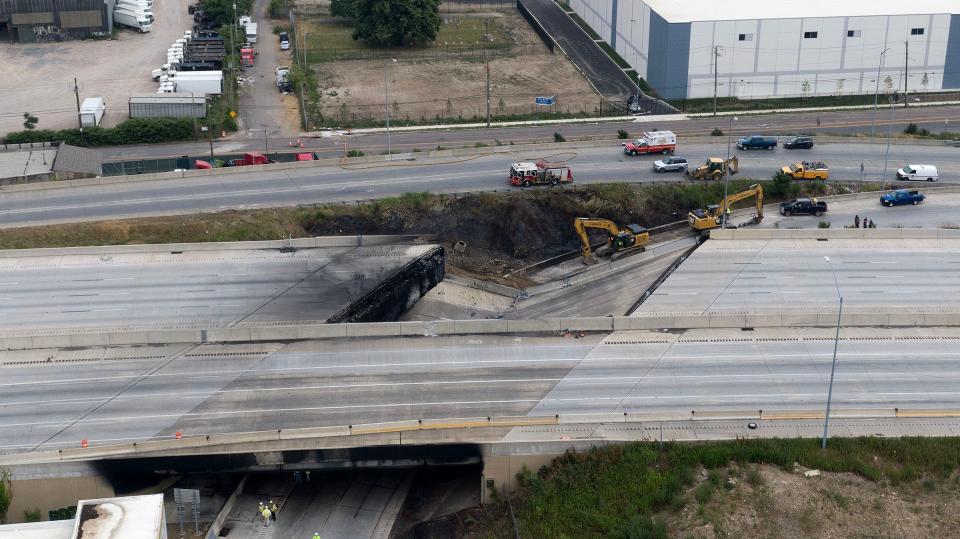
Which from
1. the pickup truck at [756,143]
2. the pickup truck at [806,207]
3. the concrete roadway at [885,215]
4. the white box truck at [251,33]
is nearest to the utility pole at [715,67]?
the pickup truck at [756,143]

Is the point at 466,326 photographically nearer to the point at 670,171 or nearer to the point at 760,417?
the point at 760,417

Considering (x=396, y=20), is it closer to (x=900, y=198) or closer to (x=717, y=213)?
(x=717, y=213)

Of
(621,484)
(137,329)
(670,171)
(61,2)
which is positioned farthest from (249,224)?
(61,2)

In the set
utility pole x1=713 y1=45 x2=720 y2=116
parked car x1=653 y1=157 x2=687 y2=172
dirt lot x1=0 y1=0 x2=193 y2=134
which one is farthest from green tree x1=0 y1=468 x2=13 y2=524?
utility pole x1=713 y1=45 x2=720 y2=116

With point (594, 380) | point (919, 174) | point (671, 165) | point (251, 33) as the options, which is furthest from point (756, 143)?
point (251, 33)

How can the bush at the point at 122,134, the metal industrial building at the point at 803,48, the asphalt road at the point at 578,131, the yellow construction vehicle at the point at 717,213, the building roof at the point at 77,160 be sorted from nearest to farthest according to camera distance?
the yellow construction vehicle at the point at 717,213
the building roof at the point at 77,160
the asphalt road at the point at 578,131
the bush at the point at 122,134
the metal industrial building at the point at 803,48

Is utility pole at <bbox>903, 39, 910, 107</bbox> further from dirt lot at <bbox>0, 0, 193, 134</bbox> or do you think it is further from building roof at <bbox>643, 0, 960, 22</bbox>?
dirt lot at <bbox>0, 0, 193, 134</bbox>

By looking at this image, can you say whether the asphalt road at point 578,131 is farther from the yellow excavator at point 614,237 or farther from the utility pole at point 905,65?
the yellow excavator at point 614,237
